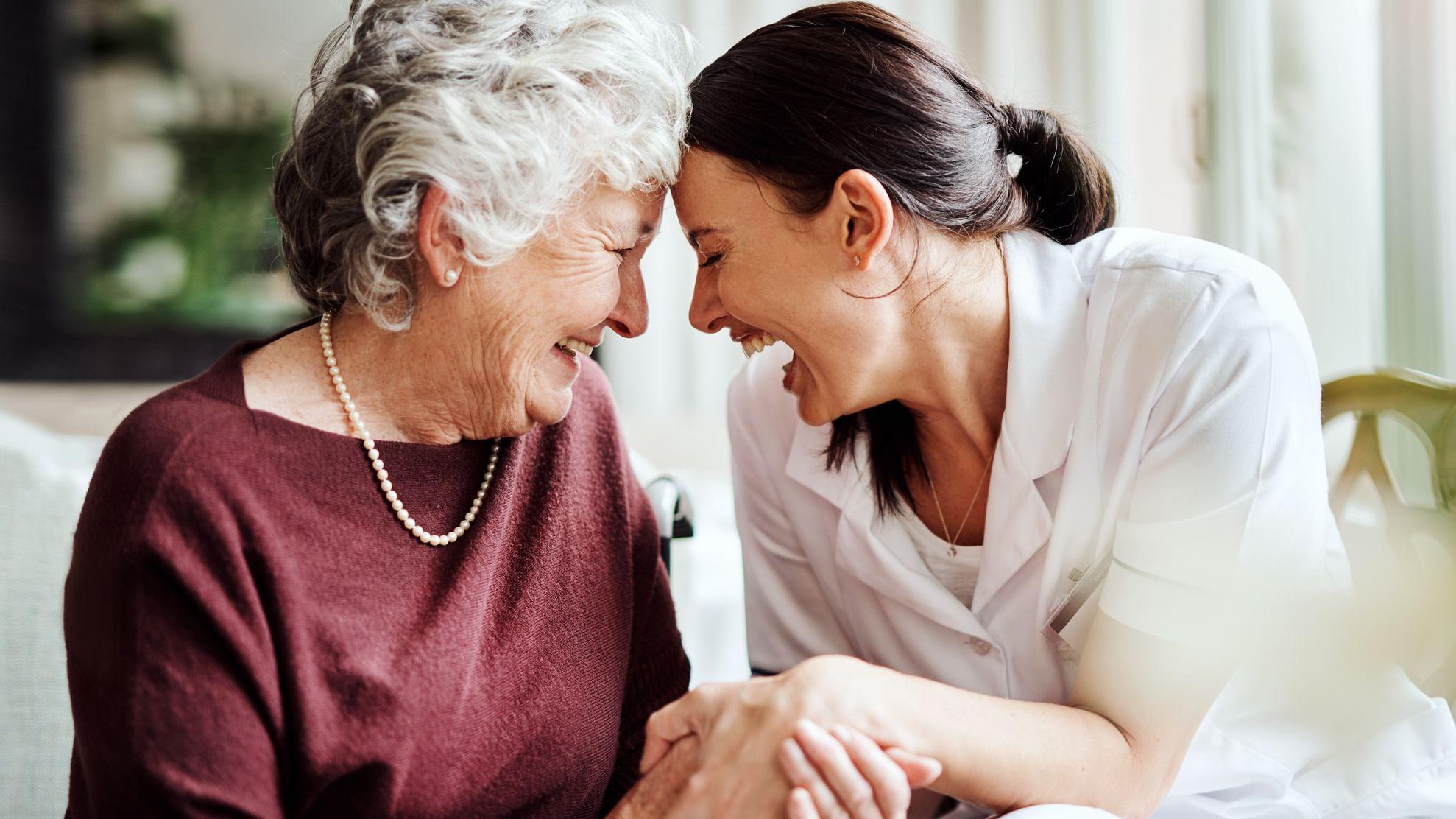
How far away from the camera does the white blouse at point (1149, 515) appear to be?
3.68ft

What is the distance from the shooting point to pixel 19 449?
1519mm

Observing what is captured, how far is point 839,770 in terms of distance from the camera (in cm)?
101

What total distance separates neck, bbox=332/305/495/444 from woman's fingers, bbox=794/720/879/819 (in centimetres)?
49

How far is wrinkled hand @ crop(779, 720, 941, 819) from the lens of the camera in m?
1.02

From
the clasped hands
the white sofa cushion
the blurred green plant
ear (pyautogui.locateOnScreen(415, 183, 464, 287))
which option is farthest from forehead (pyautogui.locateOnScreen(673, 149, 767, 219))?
the blurred green plant

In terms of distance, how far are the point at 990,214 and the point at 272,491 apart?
85 cm

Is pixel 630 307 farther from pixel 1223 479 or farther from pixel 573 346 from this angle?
pixel 1223 479

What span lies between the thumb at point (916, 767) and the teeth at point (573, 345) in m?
0.55

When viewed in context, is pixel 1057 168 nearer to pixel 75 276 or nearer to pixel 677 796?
pixel 677 796

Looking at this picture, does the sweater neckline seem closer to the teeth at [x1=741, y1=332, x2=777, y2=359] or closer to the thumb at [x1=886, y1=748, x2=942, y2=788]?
the teeth at [x1=741, y1=332, x2=777, y2=359]

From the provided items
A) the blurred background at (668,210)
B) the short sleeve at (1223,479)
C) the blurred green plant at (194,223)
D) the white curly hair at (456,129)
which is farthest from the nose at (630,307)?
the blurred green plant at (194,223)

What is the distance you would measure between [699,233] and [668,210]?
5.48 ft

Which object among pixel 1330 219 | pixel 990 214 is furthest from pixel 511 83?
pixel 1330 219

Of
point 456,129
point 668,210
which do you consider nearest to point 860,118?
point 456,129
